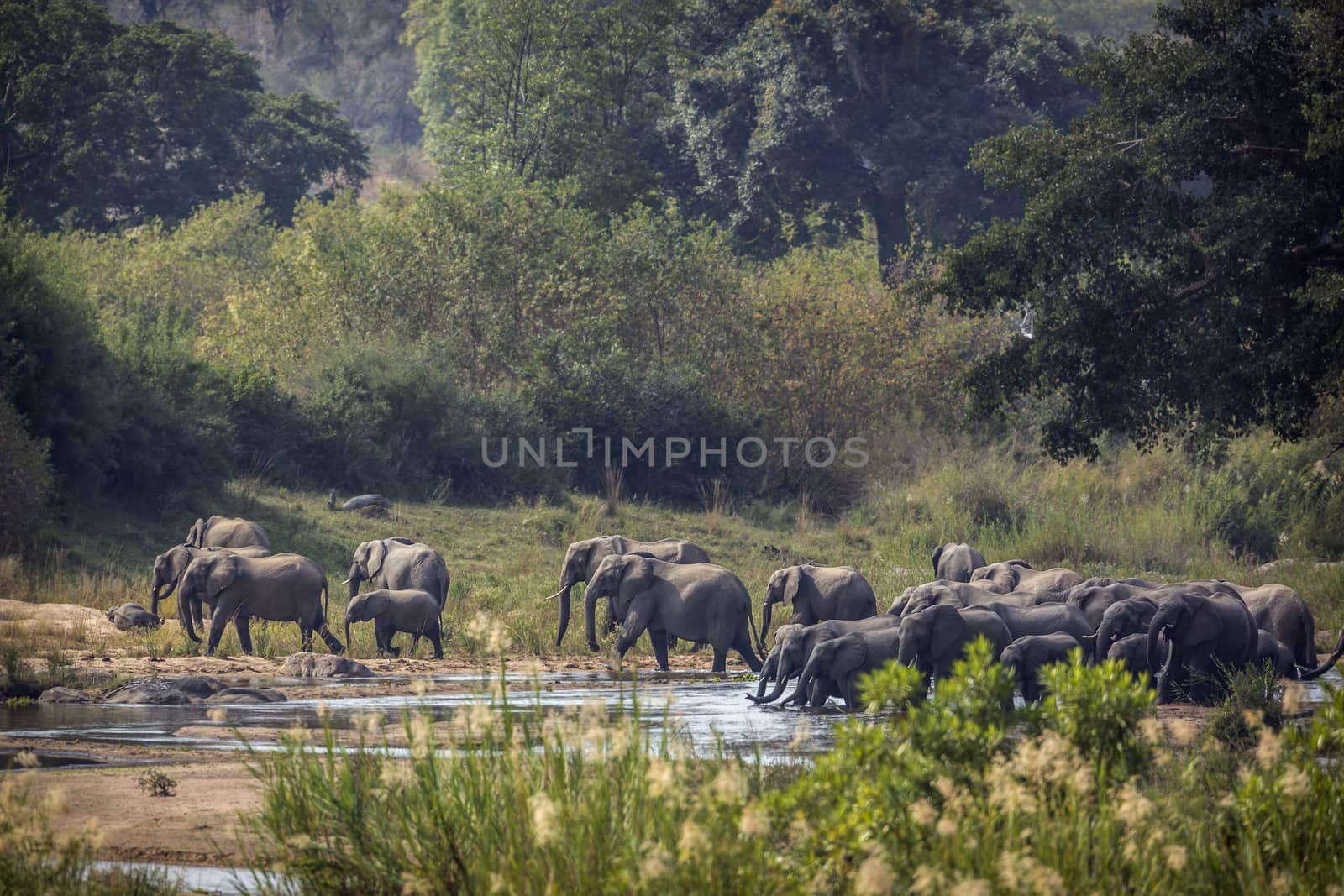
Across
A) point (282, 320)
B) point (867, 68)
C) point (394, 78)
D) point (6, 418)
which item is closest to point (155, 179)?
point (282, 320)

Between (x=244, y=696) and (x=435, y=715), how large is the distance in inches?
77.6

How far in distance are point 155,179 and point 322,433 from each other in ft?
83.4

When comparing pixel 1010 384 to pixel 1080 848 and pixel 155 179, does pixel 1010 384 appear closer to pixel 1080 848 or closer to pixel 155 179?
pixel 1080 848

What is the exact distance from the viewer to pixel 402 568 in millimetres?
21141

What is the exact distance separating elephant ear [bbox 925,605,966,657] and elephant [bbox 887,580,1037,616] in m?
1.13

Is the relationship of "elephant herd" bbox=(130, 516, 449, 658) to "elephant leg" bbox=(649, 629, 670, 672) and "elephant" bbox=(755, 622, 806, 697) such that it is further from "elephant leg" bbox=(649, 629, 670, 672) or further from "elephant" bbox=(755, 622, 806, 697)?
"elephant" bbox=(755, 622, 806, 697)

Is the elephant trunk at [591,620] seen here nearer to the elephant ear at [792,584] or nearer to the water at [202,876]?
the elephant ear at [792,584]

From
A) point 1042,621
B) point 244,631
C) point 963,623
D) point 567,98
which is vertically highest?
point 567,98

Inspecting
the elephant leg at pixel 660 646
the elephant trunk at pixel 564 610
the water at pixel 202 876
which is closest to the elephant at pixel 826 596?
the elephant leg at pixel 660 646

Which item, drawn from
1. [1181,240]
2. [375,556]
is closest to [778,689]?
[375,556]

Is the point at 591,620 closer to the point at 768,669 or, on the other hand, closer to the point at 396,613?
the point at 396,613

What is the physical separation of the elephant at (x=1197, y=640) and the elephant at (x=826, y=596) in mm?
4247

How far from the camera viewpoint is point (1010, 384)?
2134cm

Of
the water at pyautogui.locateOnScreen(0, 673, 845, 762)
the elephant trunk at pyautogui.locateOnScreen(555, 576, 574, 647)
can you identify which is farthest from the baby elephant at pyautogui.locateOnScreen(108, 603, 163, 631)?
the elephant trunk at pyautogui.locateOnScreen(555, 576, 574, 647)
